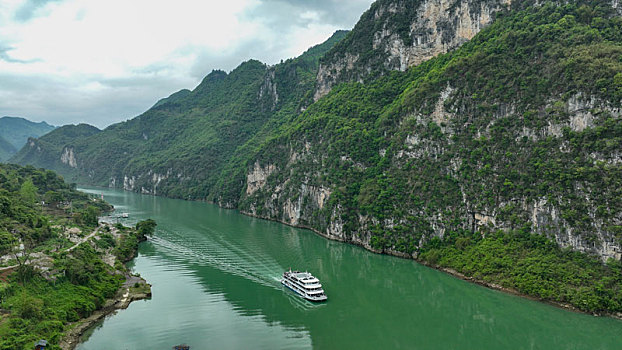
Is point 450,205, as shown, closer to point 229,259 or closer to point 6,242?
point 229,259

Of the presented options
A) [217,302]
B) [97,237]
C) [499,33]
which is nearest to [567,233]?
[217,302]

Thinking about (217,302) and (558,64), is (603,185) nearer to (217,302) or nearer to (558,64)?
(558,64)

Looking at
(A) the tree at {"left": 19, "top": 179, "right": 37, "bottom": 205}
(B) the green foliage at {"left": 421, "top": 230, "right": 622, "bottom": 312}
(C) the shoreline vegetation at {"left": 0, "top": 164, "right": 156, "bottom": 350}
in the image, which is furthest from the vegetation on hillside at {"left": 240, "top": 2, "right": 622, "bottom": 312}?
(A) the tree at {"left": 19, "top": 179, "right": 37, "bottom": 205}

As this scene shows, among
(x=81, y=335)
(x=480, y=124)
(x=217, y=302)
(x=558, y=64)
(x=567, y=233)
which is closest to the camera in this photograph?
(x=81, y=335)

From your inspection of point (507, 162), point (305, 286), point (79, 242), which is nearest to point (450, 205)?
point (507, 162)

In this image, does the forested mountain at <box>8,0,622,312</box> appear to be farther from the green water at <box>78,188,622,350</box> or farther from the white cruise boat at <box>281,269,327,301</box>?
the white cruise boat at <box>281,269,327,301</box>

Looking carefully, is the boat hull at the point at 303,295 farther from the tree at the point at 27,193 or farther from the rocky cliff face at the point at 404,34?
the rocky cliff face at the point at 404,34
